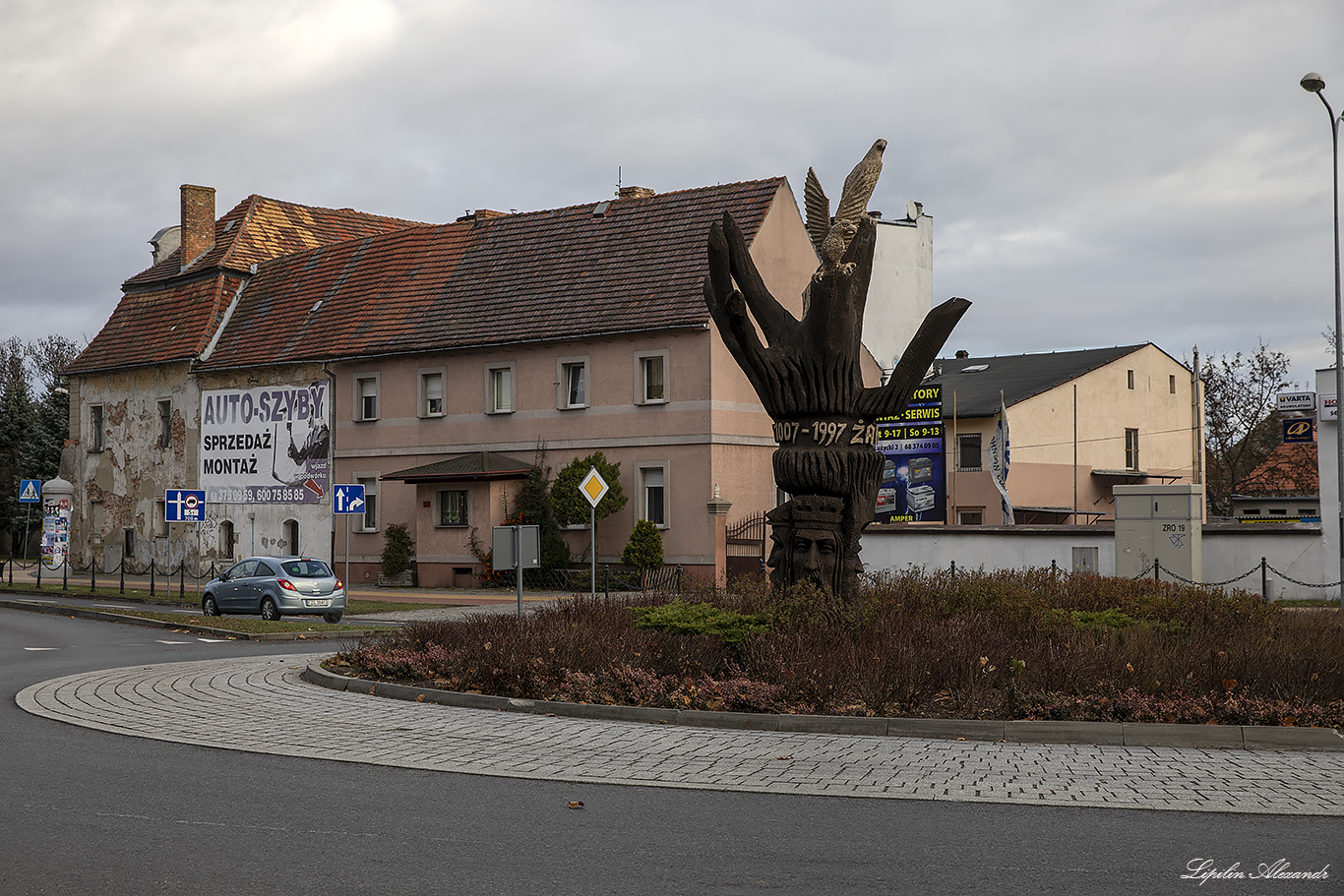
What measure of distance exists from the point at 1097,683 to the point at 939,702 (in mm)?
1329

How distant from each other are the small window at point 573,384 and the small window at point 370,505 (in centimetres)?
775

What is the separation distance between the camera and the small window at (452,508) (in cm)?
3938

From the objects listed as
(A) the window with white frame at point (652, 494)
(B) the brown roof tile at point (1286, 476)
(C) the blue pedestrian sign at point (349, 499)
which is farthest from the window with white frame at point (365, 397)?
(B) the brown roof tile at point (1286, 476)

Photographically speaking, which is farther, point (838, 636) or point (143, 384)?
point (143, 384)

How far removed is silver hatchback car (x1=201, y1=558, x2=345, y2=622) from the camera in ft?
90.2

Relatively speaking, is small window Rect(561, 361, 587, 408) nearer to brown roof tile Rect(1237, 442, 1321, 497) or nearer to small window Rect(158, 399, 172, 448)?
small window Rect(158, 399, 172, 448)

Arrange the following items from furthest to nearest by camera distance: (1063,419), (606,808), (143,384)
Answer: (1063,419), (143,384), (606,808)

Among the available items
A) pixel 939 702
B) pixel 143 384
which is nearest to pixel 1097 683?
pixel 939 702

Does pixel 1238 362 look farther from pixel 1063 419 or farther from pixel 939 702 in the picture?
pixel 939 702

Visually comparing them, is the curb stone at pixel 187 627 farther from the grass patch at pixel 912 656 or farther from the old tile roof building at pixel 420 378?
the grass patch at pixel 912 656

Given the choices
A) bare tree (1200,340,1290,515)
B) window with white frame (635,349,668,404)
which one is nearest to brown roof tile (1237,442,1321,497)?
bare tree (1200,340,1290,515)

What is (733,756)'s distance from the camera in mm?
10102

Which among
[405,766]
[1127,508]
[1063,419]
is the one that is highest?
[1063,419]

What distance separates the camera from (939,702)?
1153 cm
